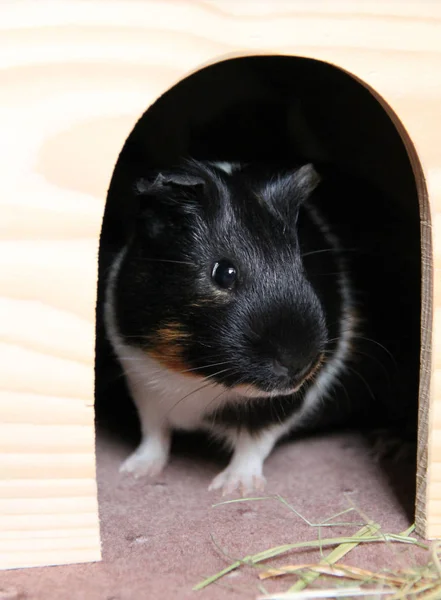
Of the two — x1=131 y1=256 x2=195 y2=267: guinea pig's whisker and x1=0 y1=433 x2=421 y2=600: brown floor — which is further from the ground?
x1=131 y1=256 x2=195 y2=267: guinea pig's whisker

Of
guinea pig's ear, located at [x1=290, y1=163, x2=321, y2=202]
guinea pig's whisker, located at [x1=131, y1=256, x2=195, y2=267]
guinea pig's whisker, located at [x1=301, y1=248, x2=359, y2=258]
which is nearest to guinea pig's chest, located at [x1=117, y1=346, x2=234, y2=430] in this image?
guinea pig's whisker, located at [x1=131, y1=256, x2=195, y2=267]

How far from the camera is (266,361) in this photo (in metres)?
1.95

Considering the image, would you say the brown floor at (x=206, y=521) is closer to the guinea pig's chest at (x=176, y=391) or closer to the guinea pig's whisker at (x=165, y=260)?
the guinea pig's chest at (x=176, y=391)

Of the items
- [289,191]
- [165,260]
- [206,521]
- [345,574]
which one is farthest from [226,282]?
[345,574]

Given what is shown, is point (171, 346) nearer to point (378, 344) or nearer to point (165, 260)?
point (165, 260)

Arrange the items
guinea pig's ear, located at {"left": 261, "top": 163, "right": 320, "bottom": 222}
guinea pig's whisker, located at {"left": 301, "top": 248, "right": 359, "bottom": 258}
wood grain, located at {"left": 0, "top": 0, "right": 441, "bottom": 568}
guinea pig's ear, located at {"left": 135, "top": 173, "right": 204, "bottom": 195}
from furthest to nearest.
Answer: guinea pig's whisker, located at {"left": 301, "top": 248, "right": 359, "bottom": 258}, guinea pig's ear, located at {"left": 261, "top": 163, "right": 320, "bottom": 222}, guinea pig's ear, located at {"left": 135, "top": 173, "right": 204, "bottom": 195}, wood grain, located at {"left": 0, "top": 0, "right": 441, "bottom": 568}

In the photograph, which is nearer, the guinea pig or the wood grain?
the wood grain

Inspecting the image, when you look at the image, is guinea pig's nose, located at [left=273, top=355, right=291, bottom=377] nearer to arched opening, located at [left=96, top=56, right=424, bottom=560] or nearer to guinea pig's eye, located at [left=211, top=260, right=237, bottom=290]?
guinea pig's eye, located at [left=211, top=260, right=237, bottom=290]

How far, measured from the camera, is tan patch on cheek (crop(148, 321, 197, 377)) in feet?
7.04

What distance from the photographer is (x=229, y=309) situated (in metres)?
2.03

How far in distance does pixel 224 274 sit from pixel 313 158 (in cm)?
93

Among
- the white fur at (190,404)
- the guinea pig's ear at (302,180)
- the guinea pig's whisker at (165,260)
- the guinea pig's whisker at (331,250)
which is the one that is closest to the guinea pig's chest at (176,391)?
the white fur at (190,404)

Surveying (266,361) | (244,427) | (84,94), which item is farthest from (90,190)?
(244,427)

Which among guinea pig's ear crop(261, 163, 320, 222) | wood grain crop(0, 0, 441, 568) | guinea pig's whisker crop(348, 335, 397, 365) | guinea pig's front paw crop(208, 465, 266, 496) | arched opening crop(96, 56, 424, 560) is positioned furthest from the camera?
arched opening crop(96, 56, 424, 560)
